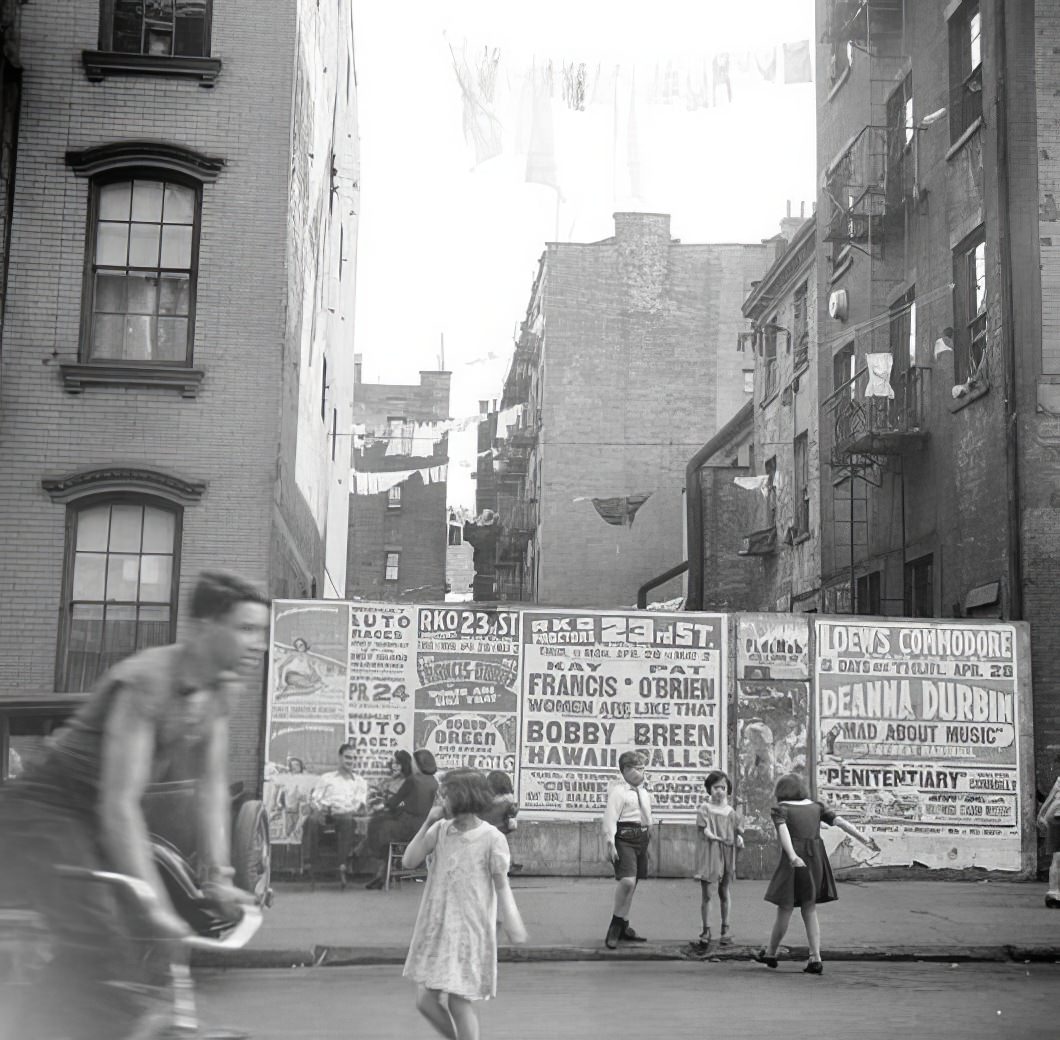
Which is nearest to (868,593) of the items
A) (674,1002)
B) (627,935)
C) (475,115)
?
(475,115)

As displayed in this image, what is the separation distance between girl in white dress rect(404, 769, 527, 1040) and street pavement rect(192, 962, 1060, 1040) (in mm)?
1787

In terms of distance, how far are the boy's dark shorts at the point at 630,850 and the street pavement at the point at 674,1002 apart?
826 mm

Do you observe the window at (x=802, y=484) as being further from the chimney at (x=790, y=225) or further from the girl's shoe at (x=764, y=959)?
the girl's shoe at (x=764, y=959)

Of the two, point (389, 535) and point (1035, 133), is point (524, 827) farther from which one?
point (389, 535)

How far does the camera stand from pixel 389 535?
209 feet

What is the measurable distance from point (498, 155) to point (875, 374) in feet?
24.8

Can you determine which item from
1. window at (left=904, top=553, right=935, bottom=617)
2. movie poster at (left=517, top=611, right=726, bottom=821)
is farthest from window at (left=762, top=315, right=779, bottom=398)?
movie poster at (left=517, top=611, right=726, bottom=821)

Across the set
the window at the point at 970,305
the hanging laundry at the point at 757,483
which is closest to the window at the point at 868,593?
the window at the point at 970,305

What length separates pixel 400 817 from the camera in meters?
16.1

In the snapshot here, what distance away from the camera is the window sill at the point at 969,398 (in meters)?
20.1

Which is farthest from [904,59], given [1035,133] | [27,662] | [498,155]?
[27,662]

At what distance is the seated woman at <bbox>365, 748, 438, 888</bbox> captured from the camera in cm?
1602

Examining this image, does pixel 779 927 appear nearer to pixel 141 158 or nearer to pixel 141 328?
pixel 141 328

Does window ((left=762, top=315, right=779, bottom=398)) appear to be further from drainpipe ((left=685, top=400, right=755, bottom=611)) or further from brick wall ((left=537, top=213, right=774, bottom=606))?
brick wall ((left=537, top=213, right=774, bottom=606))
